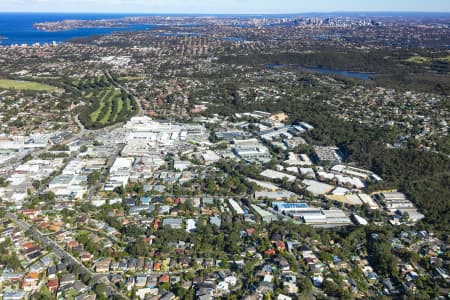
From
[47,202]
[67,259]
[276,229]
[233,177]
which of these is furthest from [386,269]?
[47,202]

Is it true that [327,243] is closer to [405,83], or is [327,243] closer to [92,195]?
[92,195]

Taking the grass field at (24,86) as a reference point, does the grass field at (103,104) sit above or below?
below

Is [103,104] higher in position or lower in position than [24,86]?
lower

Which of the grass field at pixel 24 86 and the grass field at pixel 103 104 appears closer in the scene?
the grass field at pixel 103 104

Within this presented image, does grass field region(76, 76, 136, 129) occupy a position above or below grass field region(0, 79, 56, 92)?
below

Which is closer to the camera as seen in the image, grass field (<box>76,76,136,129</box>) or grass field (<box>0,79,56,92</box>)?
grass field (<box>76,76,136,129</box>)

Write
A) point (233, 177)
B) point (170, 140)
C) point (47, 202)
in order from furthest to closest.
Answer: point (170, 140), point (233, 177), point (47, 202)

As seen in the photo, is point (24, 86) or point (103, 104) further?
point (24, 86)

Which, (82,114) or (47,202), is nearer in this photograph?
(47,202)
